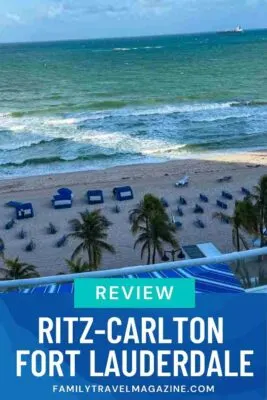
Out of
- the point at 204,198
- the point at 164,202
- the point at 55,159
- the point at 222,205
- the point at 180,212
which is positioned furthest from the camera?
the point at 55,159

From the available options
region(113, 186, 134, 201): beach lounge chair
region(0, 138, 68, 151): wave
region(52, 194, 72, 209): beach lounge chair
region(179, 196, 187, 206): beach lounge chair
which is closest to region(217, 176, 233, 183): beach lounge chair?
region(179, 196, 187, 206): beach lounge chair

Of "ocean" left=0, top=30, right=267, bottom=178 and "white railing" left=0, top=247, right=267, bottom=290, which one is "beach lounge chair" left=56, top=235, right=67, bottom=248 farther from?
"white railing" left=0, top=247, right=267, bottom=290

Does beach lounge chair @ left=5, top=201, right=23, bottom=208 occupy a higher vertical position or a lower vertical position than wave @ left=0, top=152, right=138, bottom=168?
lower

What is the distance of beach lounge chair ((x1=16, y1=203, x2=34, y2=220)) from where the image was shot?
27031mm

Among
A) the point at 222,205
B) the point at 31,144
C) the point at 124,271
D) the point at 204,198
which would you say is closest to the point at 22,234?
the point at 204,198

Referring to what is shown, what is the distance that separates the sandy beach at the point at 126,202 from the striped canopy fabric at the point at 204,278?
51.2 feet

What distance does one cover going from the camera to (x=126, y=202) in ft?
95.4

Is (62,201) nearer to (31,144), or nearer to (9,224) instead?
(9,224)

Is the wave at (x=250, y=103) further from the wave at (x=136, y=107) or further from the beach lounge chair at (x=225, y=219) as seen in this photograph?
the beach lounge chair at (x=225, y=219)

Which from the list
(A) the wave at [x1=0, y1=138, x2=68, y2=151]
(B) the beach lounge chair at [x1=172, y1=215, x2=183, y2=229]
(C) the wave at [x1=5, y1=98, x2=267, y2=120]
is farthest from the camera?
(C) the wave at [x1=5, y1=98, x2=267, y2=120]

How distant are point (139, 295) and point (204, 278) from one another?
52.7 inches

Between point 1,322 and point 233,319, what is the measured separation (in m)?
2.21

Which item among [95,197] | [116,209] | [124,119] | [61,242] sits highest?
[124,119]

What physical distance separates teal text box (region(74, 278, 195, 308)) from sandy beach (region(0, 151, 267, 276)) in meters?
16.6
